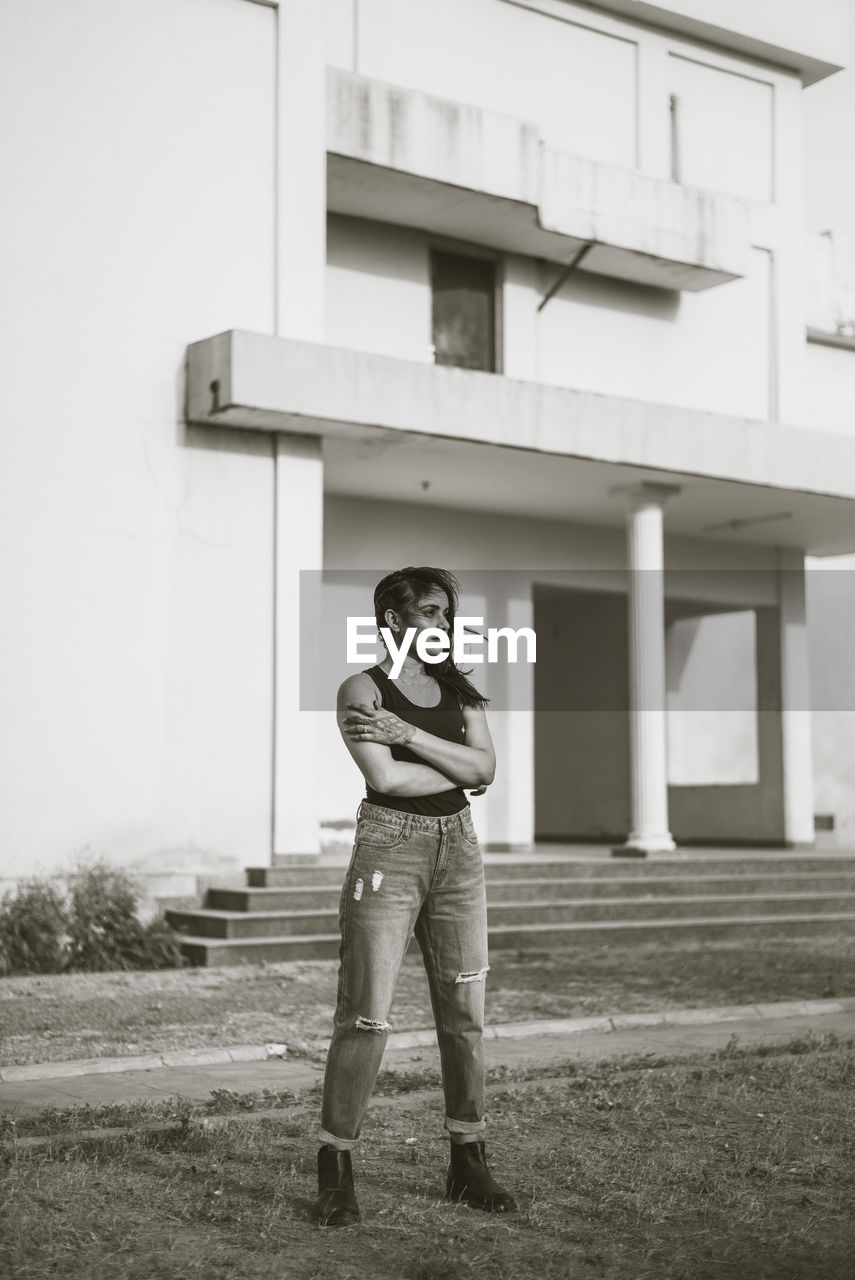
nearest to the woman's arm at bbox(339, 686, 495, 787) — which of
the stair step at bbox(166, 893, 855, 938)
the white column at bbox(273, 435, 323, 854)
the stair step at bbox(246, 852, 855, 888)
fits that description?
the stair step at bbox(166, 893, 855, 938)

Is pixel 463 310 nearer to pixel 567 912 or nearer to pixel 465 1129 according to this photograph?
pixel 567 912

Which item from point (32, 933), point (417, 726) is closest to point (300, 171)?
point (32, 933)

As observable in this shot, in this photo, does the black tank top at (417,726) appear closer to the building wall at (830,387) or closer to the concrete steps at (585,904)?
the concrete steps at (585,904)

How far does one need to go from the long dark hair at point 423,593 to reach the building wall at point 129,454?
8066mm

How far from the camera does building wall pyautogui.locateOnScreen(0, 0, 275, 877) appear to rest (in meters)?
12.5

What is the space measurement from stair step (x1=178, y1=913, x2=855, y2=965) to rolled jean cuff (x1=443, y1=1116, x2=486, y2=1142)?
22.9 ft

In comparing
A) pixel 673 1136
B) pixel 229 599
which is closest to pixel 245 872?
pixel 229 599

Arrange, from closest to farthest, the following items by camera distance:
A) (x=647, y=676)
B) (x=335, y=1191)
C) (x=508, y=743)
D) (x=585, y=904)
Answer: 1. (x=335, y=1191)
2. (x=585, y=904)
3. (x=647, y=676)
4. (x=508, y=743)

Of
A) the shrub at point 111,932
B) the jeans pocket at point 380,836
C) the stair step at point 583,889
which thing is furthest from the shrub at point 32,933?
the jeans pocket at point 380,836

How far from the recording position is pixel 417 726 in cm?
477

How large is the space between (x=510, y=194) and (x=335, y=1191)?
12.7m

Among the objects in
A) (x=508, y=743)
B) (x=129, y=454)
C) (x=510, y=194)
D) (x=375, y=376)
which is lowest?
(x=508, y=743)

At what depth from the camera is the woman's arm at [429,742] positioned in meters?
4.63

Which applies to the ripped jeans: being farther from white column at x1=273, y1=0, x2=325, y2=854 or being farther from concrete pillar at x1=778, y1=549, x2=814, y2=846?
concrete pillar at x1=778, y1=549, x2=814, y2=846
